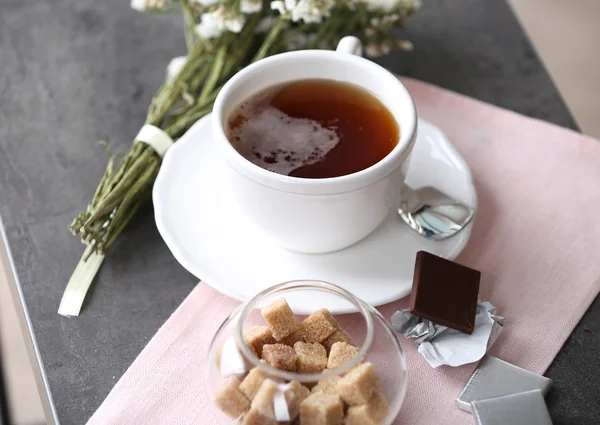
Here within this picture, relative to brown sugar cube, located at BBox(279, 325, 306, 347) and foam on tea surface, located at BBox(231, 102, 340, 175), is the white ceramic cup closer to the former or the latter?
foam on tea surface, located at BBox(231, 102, 340, 175)

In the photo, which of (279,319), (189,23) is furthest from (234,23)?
(279,319)

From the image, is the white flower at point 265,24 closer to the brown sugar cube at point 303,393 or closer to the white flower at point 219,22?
the white flower at point 219,22

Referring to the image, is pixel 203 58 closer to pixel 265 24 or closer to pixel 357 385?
pixel 265 24

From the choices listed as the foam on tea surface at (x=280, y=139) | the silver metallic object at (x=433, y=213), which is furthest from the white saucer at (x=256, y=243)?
the foam on tea surface at (x=280, y=139)

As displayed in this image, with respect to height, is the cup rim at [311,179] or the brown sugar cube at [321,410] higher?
the cup rim at [311,179]

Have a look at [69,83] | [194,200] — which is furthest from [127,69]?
[194,200]

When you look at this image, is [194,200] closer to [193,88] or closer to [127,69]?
[193,88]
